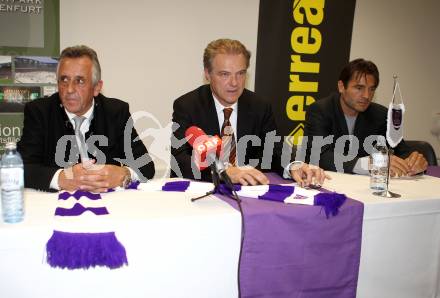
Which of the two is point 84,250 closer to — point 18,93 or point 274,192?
point 274,192

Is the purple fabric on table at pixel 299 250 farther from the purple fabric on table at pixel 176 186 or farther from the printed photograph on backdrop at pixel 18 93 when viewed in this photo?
the printed photograph on backdrop at pixel 18 93

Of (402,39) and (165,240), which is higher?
(402,39)

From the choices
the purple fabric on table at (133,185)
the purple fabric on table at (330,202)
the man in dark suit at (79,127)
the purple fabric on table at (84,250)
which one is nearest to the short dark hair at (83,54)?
the man in dark suit at (79,127)

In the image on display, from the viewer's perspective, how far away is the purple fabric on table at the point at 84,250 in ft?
4.28

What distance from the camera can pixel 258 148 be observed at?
8.63 feet

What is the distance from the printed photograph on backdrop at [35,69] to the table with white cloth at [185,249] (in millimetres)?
1916

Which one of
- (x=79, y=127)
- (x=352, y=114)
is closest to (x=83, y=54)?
(x=79, y=127)

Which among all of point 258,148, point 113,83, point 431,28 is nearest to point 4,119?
point 113,83

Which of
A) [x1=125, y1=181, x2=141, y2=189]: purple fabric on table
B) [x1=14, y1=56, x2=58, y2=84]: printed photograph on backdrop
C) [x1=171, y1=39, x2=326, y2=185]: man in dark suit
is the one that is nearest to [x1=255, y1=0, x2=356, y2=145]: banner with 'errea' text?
[x1=171, y1=39, x2=326, y2=185]: man in dark suit

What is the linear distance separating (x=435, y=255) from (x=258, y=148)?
3.77ft

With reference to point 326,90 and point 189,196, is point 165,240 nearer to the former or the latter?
point 189,196

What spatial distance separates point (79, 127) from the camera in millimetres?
2246

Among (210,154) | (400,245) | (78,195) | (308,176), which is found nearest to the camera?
(210,154)

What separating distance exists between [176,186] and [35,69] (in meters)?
2.16
